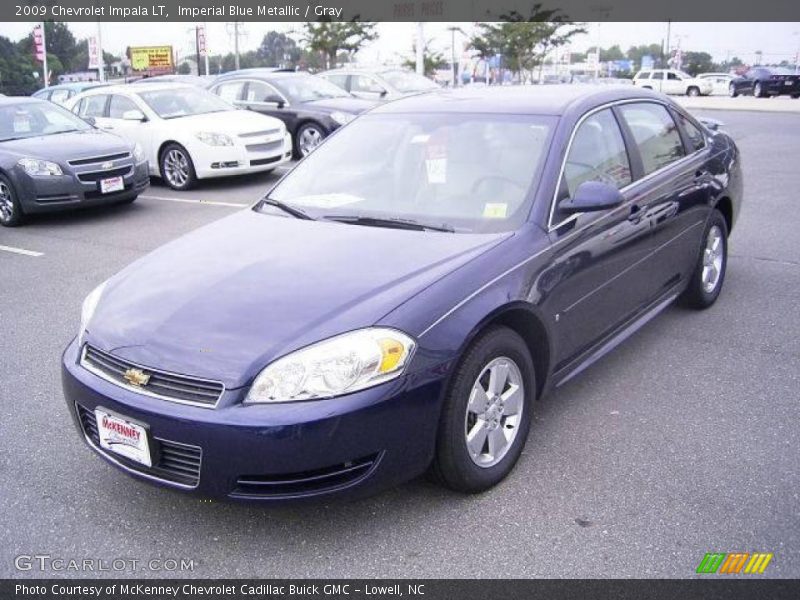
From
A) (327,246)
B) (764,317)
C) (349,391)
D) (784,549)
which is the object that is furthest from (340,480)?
(764,317)

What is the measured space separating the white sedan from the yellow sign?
43.9 m

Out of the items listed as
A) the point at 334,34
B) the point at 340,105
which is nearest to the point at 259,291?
the point at 340,105

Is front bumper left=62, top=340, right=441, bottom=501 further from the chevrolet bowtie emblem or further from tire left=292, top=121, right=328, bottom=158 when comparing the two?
tire left=292, top=121, right=328, bottom=158

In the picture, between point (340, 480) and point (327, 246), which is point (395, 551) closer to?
point (340, 480)

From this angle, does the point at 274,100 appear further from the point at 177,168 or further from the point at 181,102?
the point at 177,168

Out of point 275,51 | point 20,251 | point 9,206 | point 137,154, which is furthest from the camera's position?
point 275,51

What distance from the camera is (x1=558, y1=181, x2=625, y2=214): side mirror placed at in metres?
3.36

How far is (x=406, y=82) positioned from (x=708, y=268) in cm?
1203

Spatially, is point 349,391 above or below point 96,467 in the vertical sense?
above

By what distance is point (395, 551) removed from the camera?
2719 mm

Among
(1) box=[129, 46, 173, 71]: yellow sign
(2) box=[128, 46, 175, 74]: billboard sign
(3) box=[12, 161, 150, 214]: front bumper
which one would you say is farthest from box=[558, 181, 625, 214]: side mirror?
(1) box=[129, 46, 173, 71]: yellow sign

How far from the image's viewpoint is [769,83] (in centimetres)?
3734

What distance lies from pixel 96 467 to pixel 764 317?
165 inches

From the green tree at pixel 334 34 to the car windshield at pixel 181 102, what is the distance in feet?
80.4
